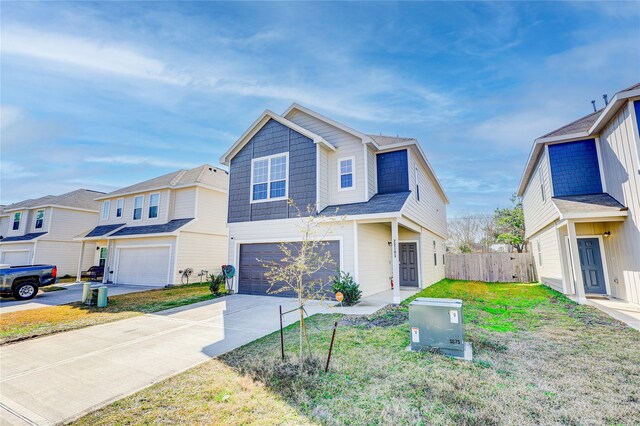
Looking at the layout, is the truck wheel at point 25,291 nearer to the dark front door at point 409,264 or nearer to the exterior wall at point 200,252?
the exterior wall at point 200,252

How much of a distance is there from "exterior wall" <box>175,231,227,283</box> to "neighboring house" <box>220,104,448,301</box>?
497 centimetres

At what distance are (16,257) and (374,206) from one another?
29358mm

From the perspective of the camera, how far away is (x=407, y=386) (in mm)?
3541

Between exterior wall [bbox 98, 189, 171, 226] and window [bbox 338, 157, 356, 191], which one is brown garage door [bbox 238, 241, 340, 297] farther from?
exterior wall [bbox 98, 189, 171, 226]

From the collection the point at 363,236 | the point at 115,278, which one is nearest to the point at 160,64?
the point at 363,236

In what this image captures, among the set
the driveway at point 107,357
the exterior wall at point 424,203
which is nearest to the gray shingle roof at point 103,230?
the driveway at point 107,357

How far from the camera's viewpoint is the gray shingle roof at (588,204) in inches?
348

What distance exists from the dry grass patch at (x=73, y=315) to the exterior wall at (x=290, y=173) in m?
4.03

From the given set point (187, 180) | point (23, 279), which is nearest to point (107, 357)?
point (23, 279)

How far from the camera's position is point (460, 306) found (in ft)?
15.2

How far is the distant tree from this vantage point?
23098 mm

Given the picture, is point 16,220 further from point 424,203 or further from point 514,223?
point 514,223

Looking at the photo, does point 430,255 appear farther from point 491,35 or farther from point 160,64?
point 160,64

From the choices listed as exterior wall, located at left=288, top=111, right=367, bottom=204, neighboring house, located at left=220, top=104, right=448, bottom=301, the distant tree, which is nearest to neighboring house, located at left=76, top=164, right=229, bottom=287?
neighboring house, located at left=220, top=104, right=448, bottom=301
